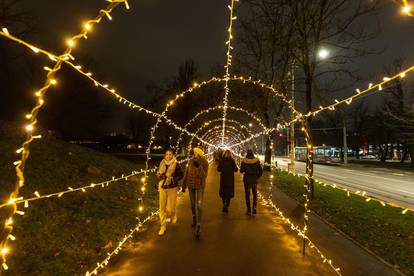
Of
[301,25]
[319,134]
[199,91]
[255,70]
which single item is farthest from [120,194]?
[319,134]

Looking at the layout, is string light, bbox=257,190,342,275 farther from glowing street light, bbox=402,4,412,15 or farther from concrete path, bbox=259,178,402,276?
glowing street light, bbox=402,4,412,15

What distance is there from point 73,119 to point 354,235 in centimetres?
3585

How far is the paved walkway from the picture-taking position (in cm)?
558

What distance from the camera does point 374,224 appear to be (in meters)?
9.33

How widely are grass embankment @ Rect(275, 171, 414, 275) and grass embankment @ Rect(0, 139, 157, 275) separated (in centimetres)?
475

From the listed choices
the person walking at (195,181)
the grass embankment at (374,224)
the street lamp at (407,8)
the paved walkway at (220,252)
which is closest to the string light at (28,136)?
the street lamp at (407,8)

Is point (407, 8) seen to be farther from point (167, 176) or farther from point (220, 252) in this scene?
point (167, 176)

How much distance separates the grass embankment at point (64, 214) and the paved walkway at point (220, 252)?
1.88 ft

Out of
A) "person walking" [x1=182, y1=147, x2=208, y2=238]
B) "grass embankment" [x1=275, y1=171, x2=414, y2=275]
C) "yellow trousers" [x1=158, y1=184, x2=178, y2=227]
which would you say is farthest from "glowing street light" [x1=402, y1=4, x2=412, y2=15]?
"yellow trousers" [x1=158, y1=184, x2=178, y2=227]

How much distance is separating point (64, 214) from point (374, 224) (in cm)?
710

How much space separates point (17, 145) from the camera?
11.8 m

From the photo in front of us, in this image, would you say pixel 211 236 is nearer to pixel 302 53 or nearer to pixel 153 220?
pixel 153 220

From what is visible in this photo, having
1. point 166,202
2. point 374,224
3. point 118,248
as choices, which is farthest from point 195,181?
point 374,224

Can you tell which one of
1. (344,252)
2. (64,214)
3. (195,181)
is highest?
(195,181)
